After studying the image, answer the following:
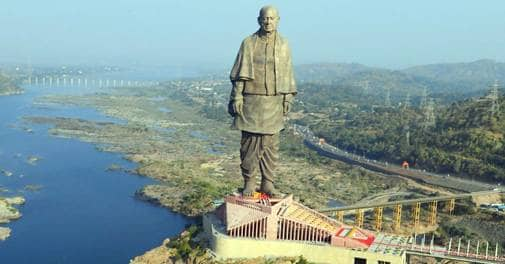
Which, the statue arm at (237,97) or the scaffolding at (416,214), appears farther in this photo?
the scaffolding at (416,214)

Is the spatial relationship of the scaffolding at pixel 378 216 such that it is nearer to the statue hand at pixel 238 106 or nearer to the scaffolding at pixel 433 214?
the scaffolding at pixel 433 214

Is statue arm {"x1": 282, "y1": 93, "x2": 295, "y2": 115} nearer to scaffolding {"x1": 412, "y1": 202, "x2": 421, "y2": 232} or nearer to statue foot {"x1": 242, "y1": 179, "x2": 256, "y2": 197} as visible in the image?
statue foot {"x1": 242, "y1": 179, "x2": 256, "y2": 197}

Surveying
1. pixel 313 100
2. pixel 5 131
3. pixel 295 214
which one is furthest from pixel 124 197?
pixel 313 100

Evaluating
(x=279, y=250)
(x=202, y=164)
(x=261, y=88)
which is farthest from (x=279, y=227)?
(x=202, y=164)

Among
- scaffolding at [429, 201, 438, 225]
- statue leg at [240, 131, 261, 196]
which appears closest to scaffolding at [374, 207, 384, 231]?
scaffolding at [429, 201, 438, 225]

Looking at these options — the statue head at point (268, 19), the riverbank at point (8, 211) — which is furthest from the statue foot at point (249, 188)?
the riverbank at point (8, 211)

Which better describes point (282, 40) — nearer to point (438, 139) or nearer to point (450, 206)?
point (450, 206)
